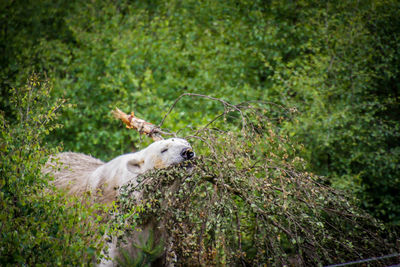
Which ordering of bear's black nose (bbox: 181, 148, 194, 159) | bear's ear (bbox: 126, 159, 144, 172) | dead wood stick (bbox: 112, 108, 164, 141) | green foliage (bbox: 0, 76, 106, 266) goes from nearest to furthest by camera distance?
1. green foliage (bbox: 0, 76, 106, 266)
2. bear's black nose (bbox: 181, 148, 194, 159)
3. bear's ear (bbox: 126, 159, 144, 172)
4. dead wood stick (bbox: 112, 108, 164, 141)

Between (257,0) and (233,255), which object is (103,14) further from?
(233,255)

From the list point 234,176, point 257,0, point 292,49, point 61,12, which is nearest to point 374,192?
point 292,49

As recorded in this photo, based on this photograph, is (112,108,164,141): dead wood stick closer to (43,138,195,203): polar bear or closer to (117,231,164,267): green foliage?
(43,138,195,203): polar bear

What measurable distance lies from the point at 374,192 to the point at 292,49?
4.50 meters

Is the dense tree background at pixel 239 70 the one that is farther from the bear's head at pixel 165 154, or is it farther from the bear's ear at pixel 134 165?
the bear's head at pixel 165 154

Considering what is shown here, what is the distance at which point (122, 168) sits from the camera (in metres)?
5.06

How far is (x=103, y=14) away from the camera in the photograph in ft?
41.2

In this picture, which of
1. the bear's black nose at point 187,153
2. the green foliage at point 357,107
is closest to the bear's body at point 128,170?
the bear's black nose at point 187,153

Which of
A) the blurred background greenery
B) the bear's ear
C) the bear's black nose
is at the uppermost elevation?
the bear's black nose

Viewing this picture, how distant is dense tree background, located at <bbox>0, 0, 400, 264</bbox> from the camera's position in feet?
26.3

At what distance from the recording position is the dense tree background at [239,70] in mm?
8023

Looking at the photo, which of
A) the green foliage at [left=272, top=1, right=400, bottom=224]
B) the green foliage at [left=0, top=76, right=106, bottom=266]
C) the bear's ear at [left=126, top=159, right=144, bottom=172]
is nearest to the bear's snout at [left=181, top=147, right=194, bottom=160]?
the bear's ear at [left=126, top=159, right=144, bottom=172]

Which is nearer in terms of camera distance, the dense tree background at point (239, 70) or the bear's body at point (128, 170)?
the bear's body at point (128, 170)

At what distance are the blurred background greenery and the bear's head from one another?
1.96 metres
